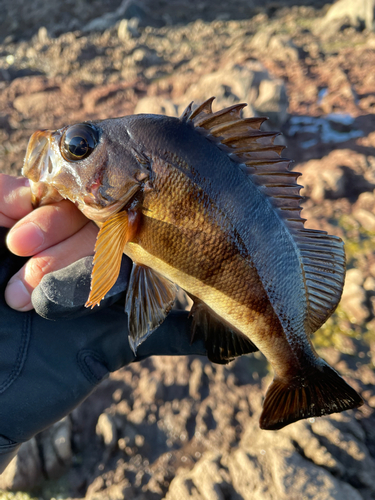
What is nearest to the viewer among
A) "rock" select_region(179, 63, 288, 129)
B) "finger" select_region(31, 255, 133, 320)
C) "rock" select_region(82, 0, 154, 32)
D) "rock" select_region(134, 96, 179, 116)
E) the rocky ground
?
"finger" select_region(31, 255, 133, 320)

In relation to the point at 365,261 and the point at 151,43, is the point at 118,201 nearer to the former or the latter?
the point at 365,261

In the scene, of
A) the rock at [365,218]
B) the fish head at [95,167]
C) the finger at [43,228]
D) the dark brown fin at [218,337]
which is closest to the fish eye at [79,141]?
the fish head at [95,167]

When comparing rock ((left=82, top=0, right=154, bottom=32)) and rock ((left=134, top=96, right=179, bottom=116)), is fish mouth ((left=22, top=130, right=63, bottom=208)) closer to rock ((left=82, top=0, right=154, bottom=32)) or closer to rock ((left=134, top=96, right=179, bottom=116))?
rock ((left=134, top=96, right=179, bottom=116))

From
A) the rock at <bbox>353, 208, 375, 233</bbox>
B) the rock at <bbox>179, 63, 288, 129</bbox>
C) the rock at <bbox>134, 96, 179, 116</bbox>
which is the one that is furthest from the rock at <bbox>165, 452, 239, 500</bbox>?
the rock at <bbox>179, 63, 288, 129</bbox>

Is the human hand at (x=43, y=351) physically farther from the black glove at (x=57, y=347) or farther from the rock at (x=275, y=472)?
the rock at (x=275, y=472)

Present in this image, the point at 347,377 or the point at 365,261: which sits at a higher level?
the point at 365,261

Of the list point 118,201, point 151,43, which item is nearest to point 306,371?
point 118,201
